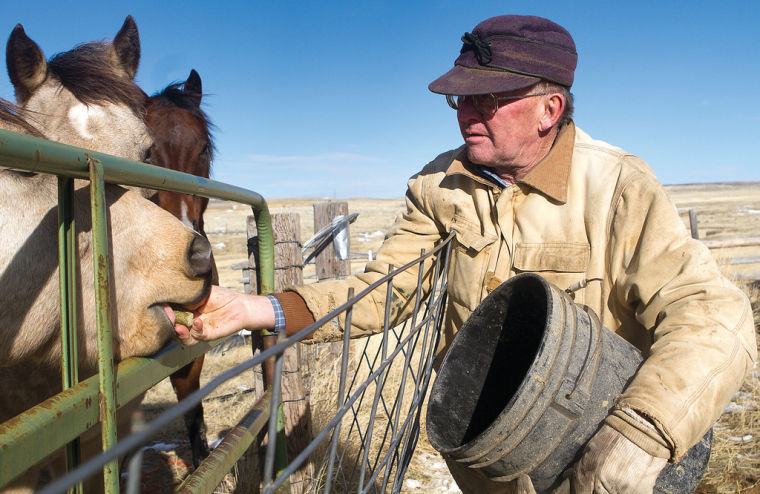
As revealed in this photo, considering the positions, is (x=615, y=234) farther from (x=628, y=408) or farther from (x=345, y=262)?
(x=345, y=262)

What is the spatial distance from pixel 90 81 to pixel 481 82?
2122mm

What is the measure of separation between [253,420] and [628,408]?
945 millimetres

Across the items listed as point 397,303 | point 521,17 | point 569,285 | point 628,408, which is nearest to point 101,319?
point 628,408

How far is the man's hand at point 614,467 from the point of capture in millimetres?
1229

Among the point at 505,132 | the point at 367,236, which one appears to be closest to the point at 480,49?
the point at 505,132

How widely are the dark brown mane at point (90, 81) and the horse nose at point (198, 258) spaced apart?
1891mm

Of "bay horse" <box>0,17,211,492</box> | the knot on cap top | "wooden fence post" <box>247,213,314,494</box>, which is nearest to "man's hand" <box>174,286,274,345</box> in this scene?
"bay horse" <box>0,17,211,492</box>

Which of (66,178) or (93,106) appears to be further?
(93,106)

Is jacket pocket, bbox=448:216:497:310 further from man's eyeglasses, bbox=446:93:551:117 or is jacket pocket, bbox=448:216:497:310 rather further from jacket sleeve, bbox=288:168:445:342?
man's eyeglasses, bbox=446:93:551:117

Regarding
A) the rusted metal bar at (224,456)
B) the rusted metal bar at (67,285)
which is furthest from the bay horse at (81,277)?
the rusted metal bar at (224,456)

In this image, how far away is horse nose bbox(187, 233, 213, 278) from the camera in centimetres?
129

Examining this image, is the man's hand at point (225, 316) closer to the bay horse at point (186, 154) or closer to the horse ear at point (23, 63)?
the bay horse at point (186, 154)

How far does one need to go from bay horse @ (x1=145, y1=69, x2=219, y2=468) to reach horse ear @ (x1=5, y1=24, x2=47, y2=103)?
2.35 feet

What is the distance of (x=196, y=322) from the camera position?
4.86 feet
